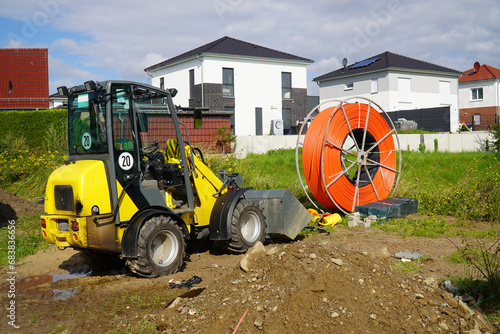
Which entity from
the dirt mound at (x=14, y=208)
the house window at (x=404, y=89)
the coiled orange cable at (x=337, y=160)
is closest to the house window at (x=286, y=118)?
the house window at (x=404, y=89)

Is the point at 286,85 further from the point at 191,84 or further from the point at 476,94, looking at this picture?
the point at 476,94

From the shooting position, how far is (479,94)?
45.4 m

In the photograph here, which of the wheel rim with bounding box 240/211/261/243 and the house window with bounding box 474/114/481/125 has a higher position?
the house window with bounding box 474/114/481/125

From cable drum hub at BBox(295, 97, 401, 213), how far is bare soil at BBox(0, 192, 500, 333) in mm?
4362

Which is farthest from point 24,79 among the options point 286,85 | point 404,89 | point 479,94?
point 479,94

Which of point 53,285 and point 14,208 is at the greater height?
point 14,208

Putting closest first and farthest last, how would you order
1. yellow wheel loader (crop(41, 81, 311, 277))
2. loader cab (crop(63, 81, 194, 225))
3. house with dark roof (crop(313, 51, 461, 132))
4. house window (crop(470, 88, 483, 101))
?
yellow wheel loader (crop(41, 81, 311, 277)), loader cab (crop(63, 81, 194, 225)), house with dark roof (crop(313, 51, 461, 132)), house window (crop(470, 88, 483, 101))

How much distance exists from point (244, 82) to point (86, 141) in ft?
86.7

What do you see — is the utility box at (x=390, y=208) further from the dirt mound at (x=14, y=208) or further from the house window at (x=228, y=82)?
the house window at (x=228, y=82)

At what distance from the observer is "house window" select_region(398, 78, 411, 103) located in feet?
121

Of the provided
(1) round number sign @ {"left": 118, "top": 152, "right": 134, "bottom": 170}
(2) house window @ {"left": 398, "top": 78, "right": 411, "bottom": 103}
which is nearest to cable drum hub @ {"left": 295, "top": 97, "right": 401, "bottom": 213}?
(1) round number sign @ {"left": 118, "top": 152, "right": 134, "bottom": 170}

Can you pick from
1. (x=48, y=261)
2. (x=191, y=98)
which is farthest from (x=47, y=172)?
(x=191, y=98)

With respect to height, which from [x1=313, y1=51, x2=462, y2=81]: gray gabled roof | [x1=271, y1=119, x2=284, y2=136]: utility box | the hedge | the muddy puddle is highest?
[x1=313, y1=51, x2=462, y2=81]: gray gabled roof

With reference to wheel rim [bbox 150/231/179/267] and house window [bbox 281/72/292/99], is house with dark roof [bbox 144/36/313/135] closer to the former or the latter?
house window [bbox 281/72/292/99]
